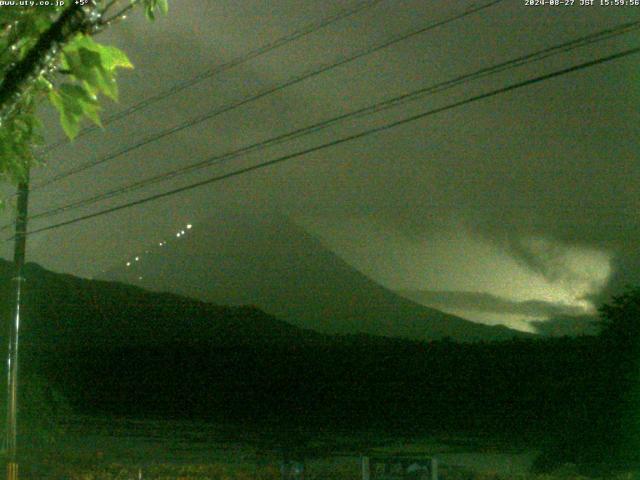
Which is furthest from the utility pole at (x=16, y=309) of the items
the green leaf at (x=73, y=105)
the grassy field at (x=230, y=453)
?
the green leaf at (x=73, y=105)

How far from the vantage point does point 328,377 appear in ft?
185

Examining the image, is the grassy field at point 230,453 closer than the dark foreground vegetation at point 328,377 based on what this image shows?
Yes

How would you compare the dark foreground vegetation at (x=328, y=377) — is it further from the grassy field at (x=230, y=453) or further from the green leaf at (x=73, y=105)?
the green leaf at (x=73, y=105)

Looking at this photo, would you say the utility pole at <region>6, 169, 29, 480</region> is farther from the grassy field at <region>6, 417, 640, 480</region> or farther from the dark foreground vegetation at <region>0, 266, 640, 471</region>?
the dark foreground vegetation at <region>0, 266, 640, 471</region>

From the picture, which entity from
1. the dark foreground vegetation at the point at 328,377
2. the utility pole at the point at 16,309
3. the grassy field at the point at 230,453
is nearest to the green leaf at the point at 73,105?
the grassy field at the point at 230,453

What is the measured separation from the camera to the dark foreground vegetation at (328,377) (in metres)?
22.9

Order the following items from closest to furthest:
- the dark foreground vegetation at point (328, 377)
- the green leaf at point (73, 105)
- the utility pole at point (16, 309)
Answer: the green leaf at point (73, 105) → the utility pole at point (16, 309) → the dark foreground vegetation at point (328, 377)

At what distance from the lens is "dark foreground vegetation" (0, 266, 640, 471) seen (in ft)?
75.0

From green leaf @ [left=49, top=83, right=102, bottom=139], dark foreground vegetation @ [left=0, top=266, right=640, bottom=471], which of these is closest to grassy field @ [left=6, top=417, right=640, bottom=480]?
dark foreground vegetation @ [left=0, top=266, right=640, bottom=471]

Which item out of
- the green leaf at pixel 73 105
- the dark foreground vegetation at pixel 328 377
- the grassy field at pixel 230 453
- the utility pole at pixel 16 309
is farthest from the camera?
the dark foreground vegetation at pixel 328 377

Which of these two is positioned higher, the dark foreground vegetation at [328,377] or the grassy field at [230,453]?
the dark foreground vegetation at [328,377]

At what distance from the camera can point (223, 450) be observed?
1184 inches

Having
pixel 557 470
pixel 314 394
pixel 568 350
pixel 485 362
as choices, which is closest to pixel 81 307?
pixel 314 394

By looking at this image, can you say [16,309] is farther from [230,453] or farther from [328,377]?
[328,377]
